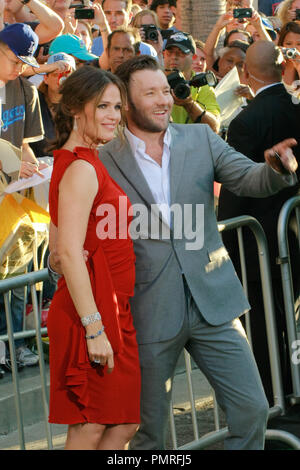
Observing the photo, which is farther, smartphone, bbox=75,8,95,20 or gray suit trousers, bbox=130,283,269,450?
smartphone, bbox=75,8,95,20

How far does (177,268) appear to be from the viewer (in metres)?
3.96

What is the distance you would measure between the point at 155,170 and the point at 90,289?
2.49 feet

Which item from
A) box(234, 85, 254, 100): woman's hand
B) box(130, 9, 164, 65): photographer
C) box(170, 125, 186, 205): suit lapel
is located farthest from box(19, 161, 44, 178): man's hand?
box(130, 9, 164, 65): photographer

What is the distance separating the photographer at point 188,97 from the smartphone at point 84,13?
2.87 feet

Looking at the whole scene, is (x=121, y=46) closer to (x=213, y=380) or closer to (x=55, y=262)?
(x=55, y=262)

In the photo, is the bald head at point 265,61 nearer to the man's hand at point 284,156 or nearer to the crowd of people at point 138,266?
the crowd of people at point 138,266

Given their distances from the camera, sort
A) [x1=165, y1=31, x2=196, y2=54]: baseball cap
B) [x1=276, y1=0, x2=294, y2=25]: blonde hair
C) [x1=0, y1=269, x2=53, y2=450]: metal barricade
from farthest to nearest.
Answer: [x1=276, y1=0, x2=294, y2=25]: blonde hair → [x1=165, y1=31, x2=196, y2=54]: baseball cap → [x1=0, y1=269, x2=53, y2=450]: metal barricade

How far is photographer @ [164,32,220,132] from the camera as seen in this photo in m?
6.72

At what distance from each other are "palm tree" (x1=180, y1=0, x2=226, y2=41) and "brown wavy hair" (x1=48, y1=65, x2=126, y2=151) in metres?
8.45

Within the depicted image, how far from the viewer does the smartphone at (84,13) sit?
26.3ft

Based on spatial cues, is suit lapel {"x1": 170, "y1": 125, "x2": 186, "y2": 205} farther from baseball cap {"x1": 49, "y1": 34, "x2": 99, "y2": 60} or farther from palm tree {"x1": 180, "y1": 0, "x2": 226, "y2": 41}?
palm tree {"x1": 180, "y1": 0, "x2": 226, "y2": 41}

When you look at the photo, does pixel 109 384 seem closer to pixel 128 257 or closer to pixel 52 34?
pixel 128 257

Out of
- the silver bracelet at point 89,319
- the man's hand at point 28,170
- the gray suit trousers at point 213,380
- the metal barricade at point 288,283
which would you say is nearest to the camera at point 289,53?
the metal barricade at point 288,283

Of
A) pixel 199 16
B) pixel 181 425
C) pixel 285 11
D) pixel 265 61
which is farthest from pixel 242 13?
pixel 181 425
